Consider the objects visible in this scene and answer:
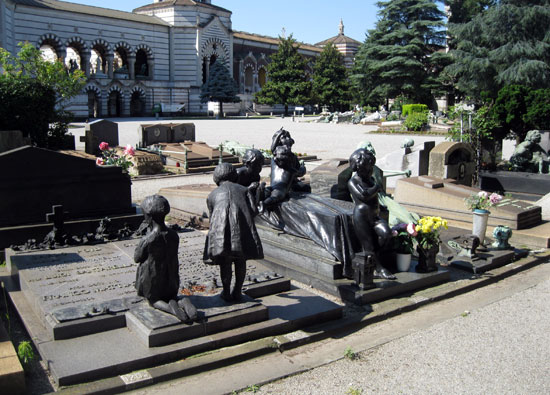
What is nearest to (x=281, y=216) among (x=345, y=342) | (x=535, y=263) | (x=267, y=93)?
(x=345, y=342)

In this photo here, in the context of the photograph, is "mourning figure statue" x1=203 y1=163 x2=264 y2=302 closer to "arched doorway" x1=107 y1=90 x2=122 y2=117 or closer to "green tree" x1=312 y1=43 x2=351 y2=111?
"arched doorway" x1=107 y1=90 x2=122 y2=117

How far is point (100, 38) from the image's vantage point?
50906 mm

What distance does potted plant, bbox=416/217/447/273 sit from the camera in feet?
23.3

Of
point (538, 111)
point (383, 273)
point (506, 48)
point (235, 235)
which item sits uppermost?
point (506, 48)

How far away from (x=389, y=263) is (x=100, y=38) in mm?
49627

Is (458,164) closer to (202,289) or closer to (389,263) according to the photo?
(389,263)

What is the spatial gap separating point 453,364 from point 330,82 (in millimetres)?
57144

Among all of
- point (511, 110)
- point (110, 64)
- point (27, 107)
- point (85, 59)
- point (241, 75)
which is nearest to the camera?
point (27, 107)

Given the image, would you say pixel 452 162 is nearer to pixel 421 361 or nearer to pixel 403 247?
pixel 403 247

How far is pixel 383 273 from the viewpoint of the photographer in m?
6.98

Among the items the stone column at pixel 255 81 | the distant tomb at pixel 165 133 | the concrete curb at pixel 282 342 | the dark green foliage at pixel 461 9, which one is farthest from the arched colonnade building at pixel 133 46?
the concrete curb at pixel 282 342

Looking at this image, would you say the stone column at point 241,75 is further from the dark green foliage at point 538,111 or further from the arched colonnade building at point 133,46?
the dark green foliage at point 538,111

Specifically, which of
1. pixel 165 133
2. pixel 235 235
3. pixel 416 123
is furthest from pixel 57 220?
pixel 416 123

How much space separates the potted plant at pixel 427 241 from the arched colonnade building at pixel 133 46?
43.0 m
